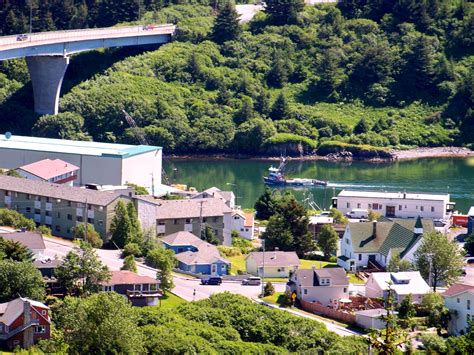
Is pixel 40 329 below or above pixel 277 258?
below

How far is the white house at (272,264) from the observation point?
40.3 meters

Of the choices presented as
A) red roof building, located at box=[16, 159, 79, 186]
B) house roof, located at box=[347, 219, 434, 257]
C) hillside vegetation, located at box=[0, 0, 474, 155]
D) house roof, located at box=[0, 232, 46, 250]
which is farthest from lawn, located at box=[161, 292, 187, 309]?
hillside vegetation, located at box=[0, 0, 474, 155]

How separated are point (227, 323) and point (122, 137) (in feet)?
132

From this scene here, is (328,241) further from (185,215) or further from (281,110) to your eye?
(281,110)

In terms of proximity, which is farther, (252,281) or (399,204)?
(399,204)

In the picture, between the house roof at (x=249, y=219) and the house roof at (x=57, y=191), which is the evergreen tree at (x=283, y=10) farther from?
the house roof at (x=57, y=191)

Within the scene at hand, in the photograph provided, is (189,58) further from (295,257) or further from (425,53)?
(295,257)

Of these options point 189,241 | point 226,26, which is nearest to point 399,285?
point 189,241

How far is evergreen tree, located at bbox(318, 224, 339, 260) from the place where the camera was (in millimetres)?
43344

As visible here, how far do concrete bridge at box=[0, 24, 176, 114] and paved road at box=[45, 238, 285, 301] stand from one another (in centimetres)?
2790

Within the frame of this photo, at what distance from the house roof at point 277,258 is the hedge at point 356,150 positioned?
32.6m

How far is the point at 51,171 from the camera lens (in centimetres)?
4903

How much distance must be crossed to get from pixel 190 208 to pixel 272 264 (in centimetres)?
560

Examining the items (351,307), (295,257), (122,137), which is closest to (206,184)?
(122,137)
